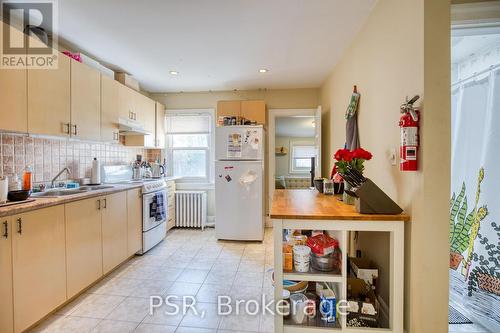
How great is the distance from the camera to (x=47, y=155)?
A: 2357mm

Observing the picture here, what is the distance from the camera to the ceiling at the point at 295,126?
543 centimetres

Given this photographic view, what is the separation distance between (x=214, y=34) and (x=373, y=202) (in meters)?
2.05

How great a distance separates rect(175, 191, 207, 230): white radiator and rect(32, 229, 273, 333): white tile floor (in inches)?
24.6

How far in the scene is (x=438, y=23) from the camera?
125 cm

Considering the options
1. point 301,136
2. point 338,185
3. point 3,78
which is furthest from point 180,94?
point 301,136

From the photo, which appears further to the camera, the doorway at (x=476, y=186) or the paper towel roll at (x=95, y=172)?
the paper towel roll at (x=95, y=172)

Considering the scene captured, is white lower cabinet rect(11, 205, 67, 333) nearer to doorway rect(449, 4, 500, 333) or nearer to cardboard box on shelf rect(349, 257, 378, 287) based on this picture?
cardboard box on shelf rect(349, 257, 378, 287)

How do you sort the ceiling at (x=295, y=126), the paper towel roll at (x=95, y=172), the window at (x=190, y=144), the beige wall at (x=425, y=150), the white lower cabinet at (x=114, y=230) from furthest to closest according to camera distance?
the ceiling at (x=295, y=126) < the window at (x=190, y=144) < the paper towel roll at (x=95, y=172) < the white lower cabinet at (x=114, y=230) < the beige wall at (x=425, y=150)

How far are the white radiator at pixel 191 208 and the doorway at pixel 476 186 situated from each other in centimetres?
333

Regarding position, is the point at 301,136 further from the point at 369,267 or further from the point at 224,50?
the point at 369,267

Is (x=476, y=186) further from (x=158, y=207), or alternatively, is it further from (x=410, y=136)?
(x=158, y=207)

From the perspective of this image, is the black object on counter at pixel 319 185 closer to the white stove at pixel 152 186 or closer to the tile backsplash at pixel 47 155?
the white stove at pixel 152 186

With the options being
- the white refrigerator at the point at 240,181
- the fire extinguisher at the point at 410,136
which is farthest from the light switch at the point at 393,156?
the white refrigerator at the point at 240,181

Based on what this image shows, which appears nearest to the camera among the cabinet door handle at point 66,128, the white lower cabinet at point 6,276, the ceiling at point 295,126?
the white lower cabinet at point 6,276
